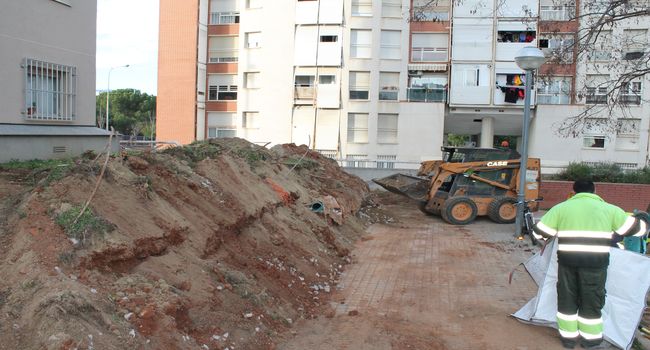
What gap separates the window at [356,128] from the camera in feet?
118

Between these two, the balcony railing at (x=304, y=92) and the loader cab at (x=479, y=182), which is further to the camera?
the balcony railing at (x=304, y=92)

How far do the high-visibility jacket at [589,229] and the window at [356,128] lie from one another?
3015cm

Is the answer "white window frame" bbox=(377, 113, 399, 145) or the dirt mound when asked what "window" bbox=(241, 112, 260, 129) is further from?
the dirt mound

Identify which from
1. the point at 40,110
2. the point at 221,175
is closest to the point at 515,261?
the point at 221,175

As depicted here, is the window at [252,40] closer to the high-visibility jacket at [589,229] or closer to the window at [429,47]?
the window at [429,47]

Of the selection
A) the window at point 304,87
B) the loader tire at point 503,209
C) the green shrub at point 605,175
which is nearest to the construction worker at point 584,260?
the loader tire at point 503,209

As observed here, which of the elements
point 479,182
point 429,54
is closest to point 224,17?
point 429,54

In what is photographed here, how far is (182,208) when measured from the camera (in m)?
7.62

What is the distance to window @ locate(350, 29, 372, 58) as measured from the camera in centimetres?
3584

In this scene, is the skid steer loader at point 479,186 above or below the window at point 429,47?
below

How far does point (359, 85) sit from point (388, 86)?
6.22 feet

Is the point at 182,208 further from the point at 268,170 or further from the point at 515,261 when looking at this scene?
the point at 515,261

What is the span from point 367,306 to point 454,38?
3017 centimetres

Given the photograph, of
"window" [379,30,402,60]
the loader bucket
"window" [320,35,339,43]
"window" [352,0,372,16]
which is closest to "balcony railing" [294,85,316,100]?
"window" [320,35,339,43]
